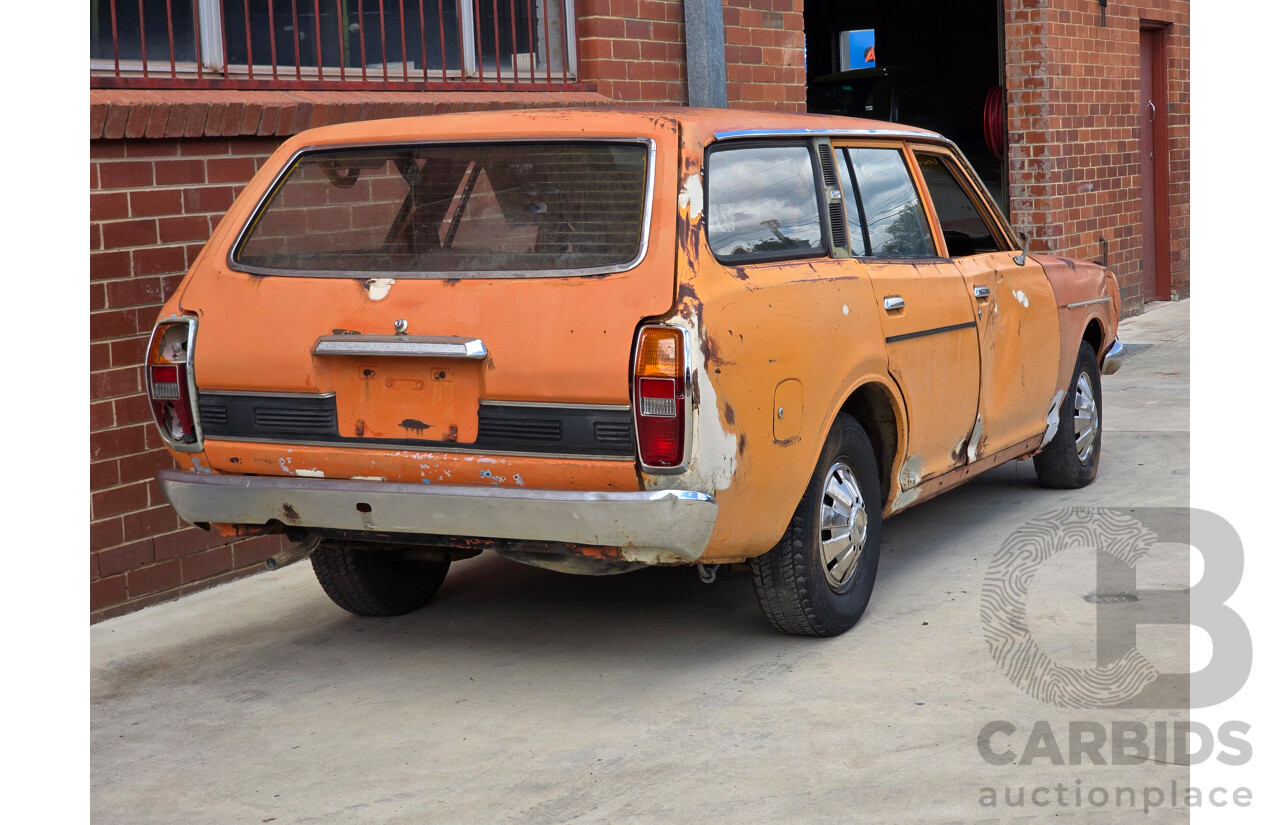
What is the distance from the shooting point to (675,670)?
4.79 m

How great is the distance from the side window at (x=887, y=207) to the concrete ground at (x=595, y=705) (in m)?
1.33

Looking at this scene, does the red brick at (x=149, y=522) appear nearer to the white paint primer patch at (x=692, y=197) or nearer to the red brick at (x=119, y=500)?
the red brick at (x=119, y=500)

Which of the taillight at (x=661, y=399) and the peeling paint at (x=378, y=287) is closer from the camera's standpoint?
the taillight at (x=661, y=399)

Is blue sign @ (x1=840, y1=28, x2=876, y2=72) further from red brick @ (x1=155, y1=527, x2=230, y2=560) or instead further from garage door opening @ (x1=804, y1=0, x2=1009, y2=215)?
red brick @ (x1=155, y1=527, x2=230, y2=560)

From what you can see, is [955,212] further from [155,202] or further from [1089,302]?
[155,202]

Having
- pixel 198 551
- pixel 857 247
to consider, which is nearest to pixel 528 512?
pixel 857 247

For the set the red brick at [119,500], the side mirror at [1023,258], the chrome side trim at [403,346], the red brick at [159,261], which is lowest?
the red brick at [119,500]

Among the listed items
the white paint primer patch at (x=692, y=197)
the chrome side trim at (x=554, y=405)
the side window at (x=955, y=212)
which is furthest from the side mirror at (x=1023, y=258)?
the chrome side trim at (x=554, y=405)

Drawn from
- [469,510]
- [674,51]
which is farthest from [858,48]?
[469,510]

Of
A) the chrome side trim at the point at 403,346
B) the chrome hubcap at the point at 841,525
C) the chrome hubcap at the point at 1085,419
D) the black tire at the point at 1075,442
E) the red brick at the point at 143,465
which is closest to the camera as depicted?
the chrome side trim at the point at 403,346

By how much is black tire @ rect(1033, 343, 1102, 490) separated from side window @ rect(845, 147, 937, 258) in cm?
162

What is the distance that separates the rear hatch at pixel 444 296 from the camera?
13.8 ft

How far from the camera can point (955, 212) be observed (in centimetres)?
611

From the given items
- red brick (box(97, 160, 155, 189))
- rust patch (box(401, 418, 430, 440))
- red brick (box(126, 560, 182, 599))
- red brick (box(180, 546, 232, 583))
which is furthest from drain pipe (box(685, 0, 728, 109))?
rust patch (box(401, 418, 430, 440))
